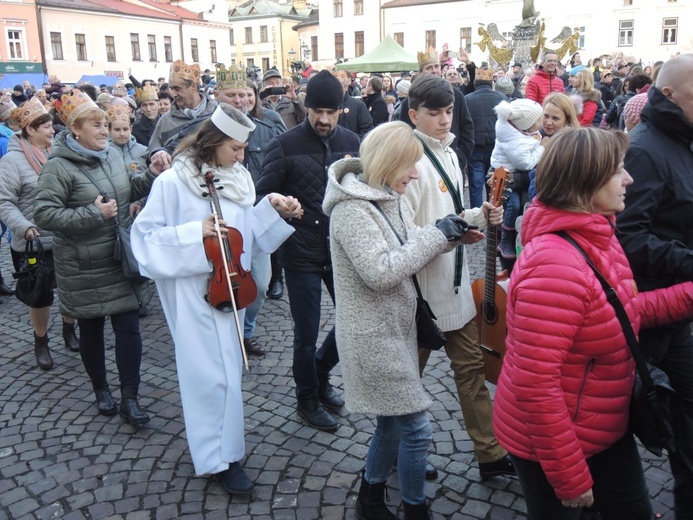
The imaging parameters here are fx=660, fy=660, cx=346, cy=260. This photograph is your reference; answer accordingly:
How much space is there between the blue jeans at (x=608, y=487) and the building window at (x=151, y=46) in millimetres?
56980

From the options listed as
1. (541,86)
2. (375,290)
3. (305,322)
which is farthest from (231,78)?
(541,86)

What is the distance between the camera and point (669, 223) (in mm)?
2859

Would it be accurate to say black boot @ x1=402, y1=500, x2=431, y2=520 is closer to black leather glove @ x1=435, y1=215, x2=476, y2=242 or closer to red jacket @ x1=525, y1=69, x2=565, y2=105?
black leather glove @ x1=435, y1=215, x2=476, y2=242

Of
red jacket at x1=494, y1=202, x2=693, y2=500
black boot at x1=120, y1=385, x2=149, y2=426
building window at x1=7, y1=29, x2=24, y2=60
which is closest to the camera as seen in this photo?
red jacket at x1=494, y1=202, x2=693, y2=500

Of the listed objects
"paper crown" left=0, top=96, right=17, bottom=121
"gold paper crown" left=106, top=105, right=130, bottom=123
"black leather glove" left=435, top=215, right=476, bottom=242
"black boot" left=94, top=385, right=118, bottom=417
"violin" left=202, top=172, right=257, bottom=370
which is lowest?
"black boot" left=94, top=385, right=118, bottom=417

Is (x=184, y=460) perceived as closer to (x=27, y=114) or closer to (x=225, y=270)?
(x=225, y=270)

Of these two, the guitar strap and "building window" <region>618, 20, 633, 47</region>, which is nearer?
the guitar strap

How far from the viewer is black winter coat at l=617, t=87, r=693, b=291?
9.08 ft

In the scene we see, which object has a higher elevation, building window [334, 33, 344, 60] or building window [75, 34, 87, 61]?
building window [334, 33, 344, 60]

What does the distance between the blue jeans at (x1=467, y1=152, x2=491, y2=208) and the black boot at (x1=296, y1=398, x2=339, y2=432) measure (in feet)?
18.9

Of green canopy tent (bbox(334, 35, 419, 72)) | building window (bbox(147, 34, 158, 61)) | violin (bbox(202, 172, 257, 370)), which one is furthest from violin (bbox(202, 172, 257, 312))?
building window (bbox(147, 34, 158, 61))

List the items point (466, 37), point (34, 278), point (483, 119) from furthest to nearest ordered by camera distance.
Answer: point (466, 37)
point (483, 119)
point (34, 278)

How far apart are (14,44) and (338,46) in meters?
31.1

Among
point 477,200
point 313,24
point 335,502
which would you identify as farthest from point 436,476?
point 313,24
